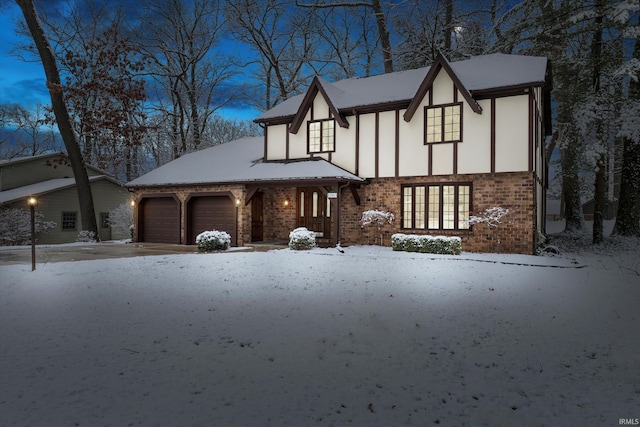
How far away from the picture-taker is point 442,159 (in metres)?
16.1

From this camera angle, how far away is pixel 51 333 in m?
5.96

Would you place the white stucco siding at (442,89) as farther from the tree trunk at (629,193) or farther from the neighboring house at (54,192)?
the neighboring house at (54,192)

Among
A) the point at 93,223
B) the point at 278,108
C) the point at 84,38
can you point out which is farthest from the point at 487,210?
the point at 84,38

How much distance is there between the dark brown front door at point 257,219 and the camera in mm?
19688

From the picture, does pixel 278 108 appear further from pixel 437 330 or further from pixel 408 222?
pixel 437 330

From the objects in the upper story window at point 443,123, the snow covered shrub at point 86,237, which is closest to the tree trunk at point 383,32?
the upper story window at point 443,123

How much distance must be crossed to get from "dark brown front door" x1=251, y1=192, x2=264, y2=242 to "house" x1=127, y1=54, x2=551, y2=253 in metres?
0.06

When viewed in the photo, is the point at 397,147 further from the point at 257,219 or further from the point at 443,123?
the point at 257,219

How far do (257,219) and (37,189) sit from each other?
15.1 metres

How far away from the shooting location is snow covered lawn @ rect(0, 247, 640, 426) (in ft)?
12.5

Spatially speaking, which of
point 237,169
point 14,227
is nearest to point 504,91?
point 237,169

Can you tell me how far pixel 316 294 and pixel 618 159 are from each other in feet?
119

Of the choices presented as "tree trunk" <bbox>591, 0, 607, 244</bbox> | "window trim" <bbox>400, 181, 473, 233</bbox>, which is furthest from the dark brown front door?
"tree trunk" <bbox>591, 0, 607, 244</bbox>

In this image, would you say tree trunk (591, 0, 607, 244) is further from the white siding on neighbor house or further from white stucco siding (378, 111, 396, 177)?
the white siding on neighbor house
